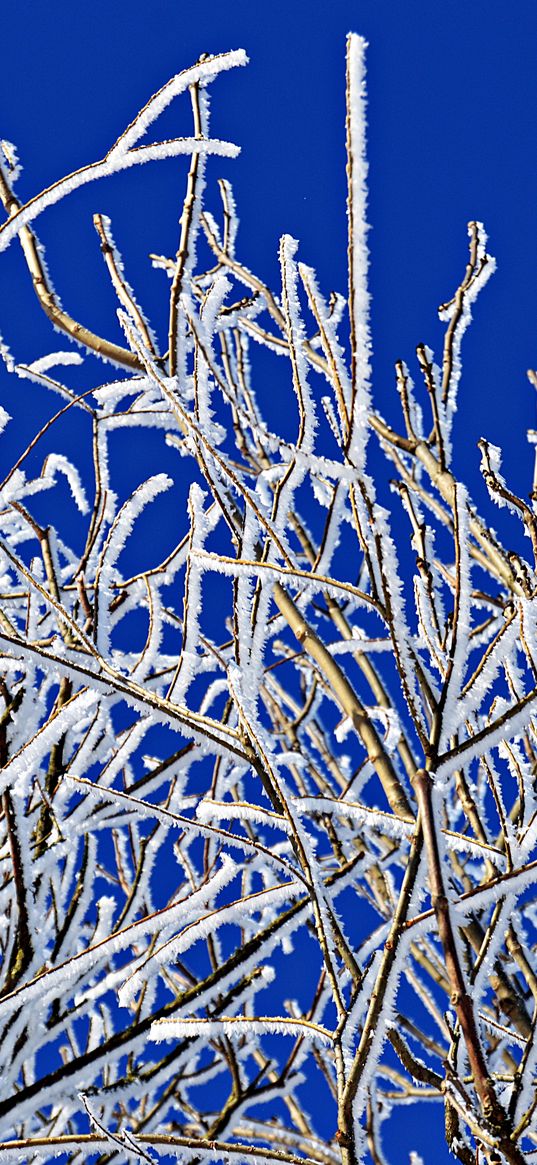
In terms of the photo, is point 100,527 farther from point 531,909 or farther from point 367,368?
point 531,909

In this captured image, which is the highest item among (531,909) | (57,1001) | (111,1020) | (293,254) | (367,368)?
(293,254)

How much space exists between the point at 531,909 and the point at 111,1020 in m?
1.32

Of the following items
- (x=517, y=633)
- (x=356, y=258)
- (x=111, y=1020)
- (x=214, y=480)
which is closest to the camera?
(x=356, y=258)

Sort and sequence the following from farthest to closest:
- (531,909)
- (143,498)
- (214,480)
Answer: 1. (531,909)
2. (143,498)
3. (214,480)

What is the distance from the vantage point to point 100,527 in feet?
6.23

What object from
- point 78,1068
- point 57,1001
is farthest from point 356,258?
point 57,1001

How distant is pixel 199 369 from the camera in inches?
49.3

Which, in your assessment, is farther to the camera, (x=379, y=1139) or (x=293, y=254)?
(x=379, y=1139)

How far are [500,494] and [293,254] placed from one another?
0.59 m

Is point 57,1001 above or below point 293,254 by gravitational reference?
below

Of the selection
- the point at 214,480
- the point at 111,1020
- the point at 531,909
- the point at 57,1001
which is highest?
the point at 214,480

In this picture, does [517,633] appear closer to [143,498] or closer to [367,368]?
[367,368]

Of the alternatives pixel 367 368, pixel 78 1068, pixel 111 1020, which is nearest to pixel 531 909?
pixel 111 1020

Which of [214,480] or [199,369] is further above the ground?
[199,369]
